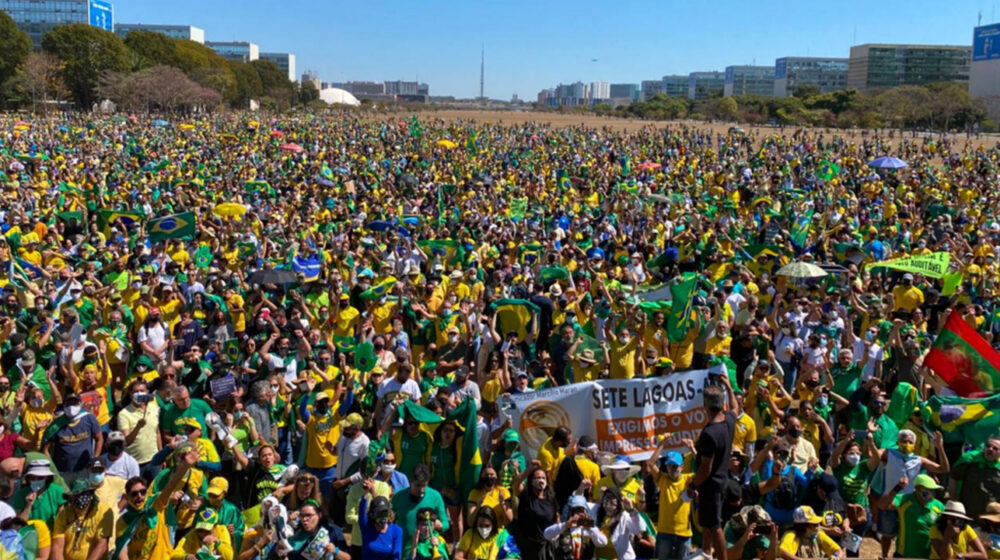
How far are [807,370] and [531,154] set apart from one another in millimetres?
26293

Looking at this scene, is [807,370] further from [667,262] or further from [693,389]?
[667,262]

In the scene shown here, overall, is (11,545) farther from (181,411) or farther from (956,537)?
(956,537)

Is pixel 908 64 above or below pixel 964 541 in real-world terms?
above

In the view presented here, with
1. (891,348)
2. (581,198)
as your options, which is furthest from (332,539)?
(581,198)

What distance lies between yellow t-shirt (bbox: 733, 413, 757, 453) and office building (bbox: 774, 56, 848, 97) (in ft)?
610

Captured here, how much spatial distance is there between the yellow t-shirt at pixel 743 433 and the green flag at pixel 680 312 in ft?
7.21

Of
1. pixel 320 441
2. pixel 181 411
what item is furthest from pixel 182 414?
pixel 320 441

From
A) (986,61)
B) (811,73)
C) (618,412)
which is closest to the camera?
(618,412)

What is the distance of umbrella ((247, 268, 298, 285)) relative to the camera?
1016cm

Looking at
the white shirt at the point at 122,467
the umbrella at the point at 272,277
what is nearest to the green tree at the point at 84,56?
the umbrella at the point at 272,277

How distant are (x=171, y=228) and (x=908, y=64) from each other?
162m

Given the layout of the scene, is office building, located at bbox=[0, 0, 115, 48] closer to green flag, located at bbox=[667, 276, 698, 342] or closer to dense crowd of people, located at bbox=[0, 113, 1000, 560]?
dense crowd of people, located at bbox=[0, 113, 1000, 560]

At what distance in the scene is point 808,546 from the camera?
5168 millimetres

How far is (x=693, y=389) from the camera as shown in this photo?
23.2 ft
